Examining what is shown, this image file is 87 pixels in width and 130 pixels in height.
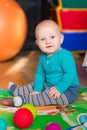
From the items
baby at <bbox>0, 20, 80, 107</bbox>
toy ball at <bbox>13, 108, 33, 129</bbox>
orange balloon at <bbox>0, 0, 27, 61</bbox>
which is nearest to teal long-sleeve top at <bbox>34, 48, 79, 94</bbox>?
baby at <bbox>0, 20, 80, 107</bbox>

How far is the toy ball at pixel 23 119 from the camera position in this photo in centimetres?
109

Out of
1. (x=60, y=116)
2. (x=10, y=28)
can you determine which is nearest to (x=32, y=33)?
(x=10, y=28)

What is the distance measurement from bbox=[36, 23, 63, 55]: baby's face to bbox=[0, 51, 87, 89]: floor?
1.19ft

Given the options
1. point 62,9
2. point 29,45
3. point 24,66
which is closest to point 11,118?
point 24,66

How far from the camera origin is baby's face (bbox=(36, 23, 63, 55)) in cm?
127

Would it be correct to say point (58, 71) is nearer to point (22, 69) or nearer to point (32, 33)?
point (22, 69)

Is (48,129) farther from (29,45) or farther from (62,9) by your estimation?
(29,45)

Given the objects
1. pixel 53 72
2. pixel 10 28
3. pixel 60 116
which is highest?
pixel 10 28

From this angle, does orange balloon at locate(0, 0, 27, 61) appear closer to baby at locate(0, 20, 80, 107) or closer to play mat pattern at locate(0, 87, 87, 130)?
baby at locate(0, 20, 80, 107)

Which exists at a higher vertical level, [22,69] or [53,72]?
[53,72]

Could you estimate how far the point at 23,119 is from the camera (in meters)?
1.08

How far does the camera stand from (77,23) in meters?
2.09

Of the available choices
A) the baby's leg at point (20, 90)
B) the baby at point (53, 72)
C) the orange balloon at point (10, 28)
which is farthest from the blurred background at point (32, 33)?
the baby at point (53, 72)

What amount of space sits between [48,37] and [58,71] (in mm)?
153
